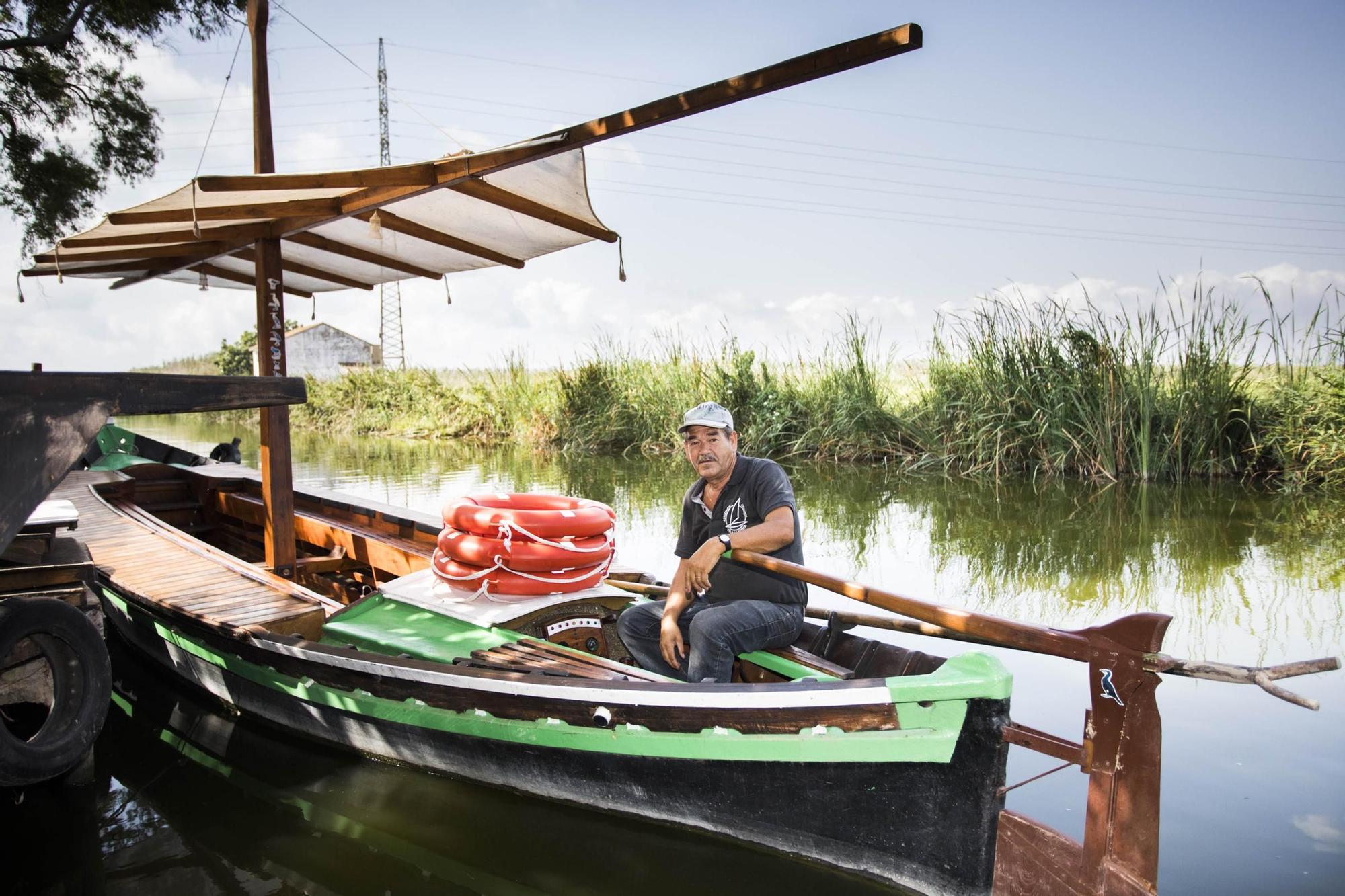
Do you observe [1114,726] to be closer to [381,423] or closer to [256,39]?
[256,39]

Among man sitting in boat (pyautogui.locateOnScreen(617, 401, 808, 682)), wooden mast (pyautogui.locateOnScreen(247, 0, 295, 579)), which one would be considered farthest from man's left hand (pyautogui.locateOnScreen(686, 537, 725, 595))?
wooden mast (pyautogui.locateOnScreen(247, 0, 295, 579))

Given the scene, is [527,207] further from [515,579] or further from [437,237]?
[515,579]

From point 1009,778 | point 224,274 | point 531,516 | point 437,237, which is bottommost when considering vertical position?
point 1009,778

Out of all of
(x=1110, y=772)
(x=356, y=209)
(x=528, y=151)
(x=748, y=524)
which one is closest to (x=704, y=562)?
(x=748, y=524)

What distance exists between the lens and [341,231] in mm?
6078

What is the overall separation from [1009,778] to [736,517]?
66.7 inches

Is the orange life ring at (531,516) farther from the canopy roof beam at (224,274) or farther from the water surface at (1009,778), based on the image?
the canopy roof beam at (224,274)

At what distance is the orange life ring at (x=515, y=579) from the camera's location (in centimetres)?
439

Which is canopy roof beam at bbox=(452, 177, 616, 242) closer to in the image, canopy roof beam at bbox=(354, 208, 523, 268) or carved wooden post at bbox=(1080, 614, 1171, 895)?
canopy roof beam at bbox=(354, 208, 523, 268)

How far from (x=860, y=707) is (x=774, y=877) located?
872mm

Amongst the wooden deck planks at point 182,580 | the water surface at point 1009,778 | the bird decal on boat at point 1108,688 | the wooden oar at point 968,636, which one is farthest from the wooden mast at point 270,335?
the bird decal on boat at point 1108,688

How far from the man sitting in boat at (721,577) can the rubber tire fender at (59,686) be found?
2484 mm

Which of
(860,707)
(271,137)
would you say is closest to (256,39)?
(271,137)

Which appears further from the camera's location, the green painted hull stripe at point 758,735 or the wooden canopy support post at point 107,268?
the wooden canopy support post at point 107,268
